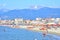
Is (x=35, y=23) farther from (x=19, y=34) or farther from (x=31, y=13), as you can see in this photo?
(x=19, y=34)

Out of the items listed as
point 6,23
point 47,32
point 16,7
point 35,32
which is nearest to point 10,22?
point 6,23

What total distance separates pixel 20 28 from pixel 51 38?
42cm

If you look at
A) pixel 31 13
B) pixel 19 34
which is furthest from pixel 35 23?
pixel 19 34

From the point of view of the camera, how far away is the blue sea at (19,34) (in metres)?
2.03

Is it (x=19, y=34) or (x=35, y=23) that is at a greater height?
(x=35, y=23)

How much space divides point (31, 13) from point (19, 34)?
0.32m

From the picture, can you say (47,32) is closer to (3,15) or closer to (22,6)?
(22,6)

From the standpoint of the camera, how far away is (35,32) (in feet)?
6.73

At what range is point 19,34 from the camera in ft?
6.72

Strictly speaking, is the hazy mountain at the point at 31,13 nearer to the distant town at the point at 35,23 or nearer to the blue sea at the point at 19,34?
the distant town at the point at 35,23

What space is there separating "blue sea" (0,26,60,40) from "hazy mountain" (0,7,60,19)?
0.18 meters

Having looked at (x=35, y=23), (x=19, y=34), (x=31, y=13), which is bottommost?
(x=19, y=34)

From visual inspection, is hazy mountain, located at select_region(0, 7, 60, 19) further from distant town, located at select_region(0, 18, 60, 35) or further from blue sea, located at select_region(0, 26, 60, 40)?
blue sea, located at select_region(0, 26, 60, 40)

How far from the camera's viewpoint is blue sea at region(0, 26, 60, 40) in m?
2.03
